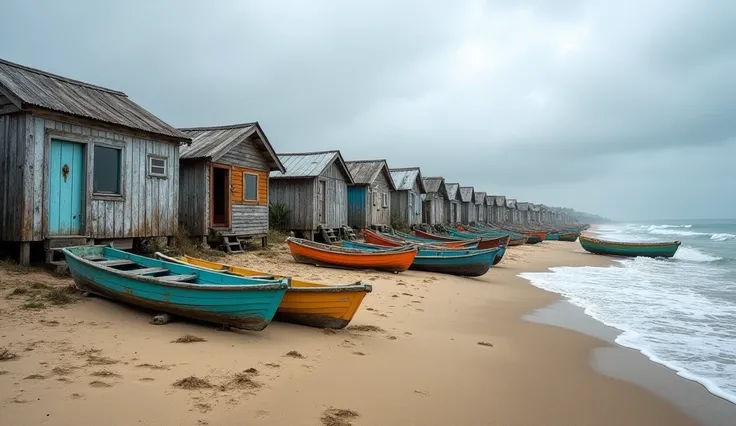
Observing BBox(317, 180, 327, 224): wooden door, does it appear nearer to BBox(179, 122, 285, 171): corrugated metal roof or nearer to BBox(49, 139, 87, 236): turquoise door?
Result: BBox(179, 122, 285, 171): corrugated metal roof

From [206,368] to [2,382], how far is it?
74.5 inches

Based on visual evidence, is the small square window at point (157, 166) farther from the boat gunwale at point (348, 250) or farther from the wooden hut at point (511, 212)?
the wooden hut at point (511, 212)

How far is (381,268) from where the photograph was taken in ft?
48.4

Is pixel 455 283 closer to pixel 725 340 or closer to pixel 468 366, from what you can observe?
pixel 725 340

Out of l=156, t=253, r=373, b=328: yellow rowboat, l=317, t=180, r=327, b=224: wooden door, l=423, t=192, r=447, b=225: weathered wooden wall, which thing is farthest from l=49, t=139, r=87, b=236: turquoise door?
l=423, t=192, r=447, b=225: weathered wooden wall

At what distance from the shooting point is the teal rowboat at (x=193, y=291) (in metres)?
6.22

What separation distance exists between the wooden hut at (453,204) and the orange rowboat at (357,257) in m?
27.7

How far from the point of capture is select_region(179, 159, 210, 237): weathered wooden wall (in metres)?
14.9

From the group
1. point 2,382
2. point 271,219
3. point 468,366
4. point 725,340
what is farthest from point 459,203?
point 2,382

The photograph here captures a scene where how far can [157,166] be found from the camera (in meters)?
12.6

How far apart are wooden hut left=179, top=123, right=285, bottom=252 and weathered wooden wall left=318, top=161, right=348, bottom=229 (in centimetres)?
387

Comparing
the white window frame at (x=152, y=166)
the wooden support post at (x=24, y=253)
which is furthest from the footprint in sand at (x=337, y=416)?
the white window frame at (x=152, y=166)

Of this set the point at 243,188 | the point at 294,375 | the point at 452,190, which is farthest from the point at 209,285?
the point at 452,190

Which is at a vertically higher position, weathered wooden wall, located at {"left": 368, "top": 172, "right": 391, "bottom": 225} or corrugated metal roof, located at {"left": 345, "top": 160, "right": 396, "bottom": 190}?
corrugated metal roof, located at {"left": 345, "top": 160, "right": 396, "bottom": 190}
